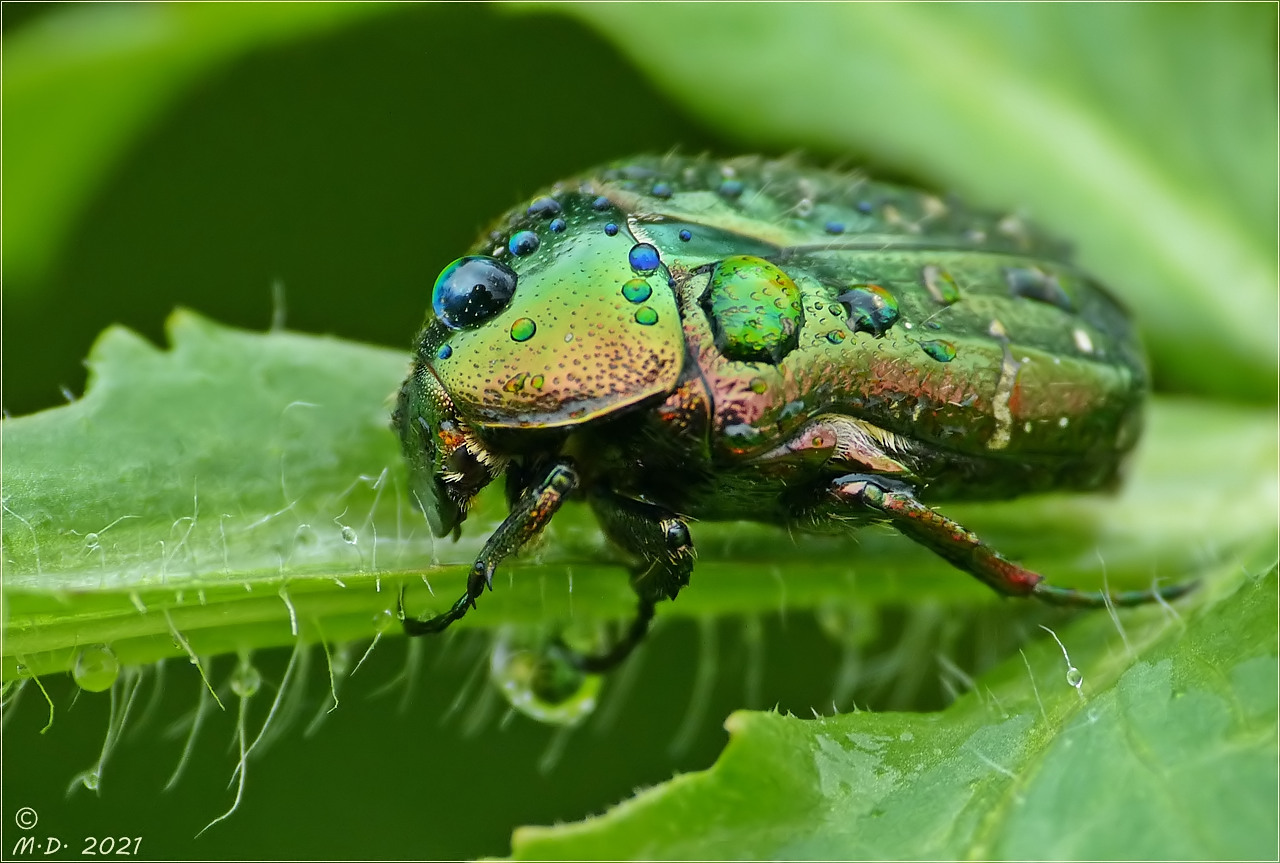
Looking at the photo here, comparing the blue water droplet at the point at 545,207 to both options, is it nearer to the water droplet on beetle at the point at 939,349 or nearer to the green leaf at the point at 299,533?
the green leaf at the point at 299,533

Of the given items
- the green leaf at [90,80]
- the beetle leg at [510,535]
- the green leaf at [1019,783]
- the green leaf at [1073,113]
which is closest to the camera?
the green leaf at [1019,783]

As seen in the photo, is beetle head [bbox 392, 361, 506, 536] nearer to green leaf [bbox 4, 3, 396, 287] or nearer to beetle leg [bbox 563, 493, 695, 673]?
beetle leg [bbox 563, 493, 695, 673]

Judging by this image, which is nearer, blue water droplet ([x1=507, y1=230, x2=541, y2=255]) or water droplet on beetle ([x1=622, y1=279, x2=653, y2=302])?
water droplet on beetle ([x1=622, y1=279, x2=653, y2=302])

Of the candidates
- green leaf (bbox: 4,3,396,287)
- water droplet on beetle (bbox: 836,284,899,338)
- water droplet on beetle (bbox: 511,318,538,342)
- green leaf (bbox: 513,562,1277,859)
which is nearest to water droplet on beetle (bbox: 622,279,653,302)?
water droplet on beetle (bbox: 511,318,538,342)

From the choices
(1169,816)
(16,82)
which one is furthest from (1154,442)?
(16,82)

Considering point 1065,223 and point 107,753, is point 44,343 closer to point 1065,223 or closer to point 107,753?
point 107,753

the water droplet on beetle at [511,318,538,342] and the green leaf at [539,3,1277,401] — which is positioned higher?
the green leaf at [539,3,1277,401]

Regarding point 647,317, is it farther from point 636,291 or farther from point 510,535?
point 510,535

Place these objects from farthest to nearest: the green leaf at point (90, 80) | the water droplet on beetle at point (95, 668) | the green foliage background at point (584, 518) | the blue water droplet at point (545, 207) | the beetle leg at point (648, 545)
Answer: the green leaf at point (90, 80), the blue water droplet at point (545, 207), the beetle leg at point (648, 545), the water droplet on beetle at point (95, 668), the green foliage background at point (584, 518)

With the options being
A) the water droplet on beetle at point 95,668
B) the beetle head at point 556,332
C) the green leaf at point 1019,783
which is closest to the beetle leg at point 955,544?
the green leaf at point 1019,783
